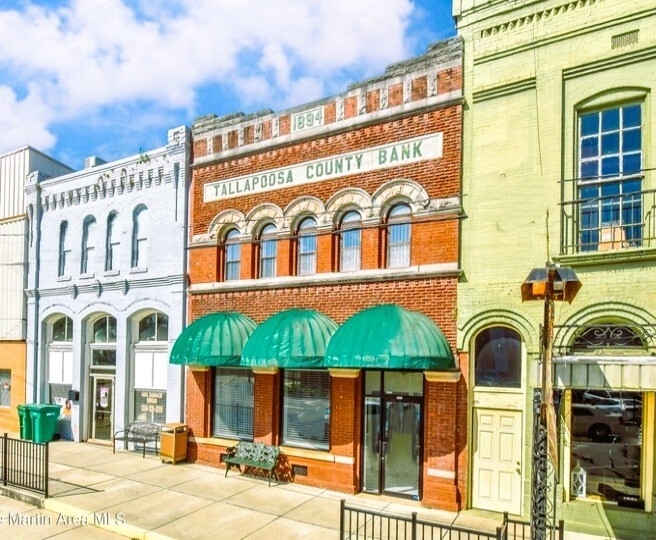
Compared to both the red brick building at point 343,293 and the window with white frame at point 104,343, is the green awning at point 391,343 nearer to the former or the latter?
the red brick building at point 343,293

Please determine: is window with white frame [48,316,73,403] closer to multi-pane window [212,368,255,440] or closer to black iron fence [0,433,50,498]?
black iron fence [0,433,50,498]

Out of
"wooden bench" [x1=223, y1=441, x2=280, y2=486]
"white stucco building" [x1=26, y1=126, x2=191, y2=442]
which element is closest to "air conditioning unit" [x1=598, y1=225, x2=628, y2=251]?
"wooden bench" [x1=223, y1=441, x2=280, y2=486]

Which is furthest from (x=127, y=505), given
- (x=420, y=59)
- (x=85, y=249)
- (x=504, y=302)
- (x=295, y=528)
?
(x=420, y=59)

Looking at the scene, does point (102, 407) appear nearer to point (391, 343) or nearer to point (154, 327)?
point (154, 327)

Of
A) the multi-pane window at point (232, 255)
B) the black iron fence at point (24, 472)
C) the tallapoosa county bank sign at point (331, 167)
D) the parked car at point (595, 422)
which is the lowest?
the black iron fence at point (24, 472)

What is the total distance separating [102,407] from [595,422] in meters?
14.2

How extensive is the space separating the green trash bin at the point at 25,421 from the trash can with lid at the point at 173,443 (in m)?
5.41

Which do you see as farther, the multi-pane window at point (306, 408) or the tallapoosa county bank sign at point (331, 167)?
the multi-pane window at point (306, 408)

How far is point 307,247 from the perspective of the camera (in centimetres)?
1272

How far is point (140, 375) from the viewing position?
1550 cm

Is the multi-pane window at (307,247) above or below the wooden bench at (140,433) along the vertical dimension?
above

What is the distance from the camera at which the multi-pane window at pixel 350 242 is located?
1201 centimetres

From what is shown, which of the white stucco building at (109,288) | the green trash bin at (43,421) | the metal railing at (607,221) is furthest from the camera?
the green trash bin at (43,421)

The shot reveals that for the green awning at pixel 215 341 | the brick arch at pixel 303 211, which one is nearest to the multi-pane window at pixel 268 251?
the brick arch at pixel 303 211
